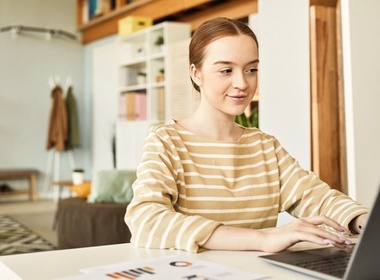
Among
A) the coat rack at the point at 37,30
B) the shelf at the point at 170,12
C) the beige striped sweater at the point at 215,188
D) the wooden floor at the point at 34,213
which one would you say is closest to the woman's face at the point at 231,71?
the beige striped sweater at the point at 215,188

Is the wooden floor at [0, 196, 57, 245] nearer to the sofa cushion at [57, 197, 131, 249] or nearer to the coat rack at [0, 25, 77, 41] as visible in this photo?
the sofa cushion at [57, 197, 131, 249]

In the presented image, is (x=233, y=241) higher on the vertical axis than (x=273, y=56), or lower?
lower

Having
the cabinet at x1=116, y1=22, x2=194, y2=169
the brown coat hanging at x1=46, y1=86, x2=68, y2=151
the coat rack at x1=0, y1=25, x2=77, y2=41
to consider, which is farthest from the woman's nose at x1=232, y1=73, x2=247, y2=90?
the coat rack at x1=0, y1=25, x2=77, y2=41

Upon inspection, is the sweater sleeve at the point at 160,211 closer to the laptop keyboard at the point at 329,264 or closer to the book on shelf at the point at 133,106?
the laptop keyboard at the point at 329,264

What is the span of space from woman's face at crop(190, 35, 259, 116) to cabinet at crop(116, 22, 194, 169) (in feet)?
15.6

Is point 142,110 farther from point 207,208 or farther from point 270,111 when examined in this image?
point 207,208

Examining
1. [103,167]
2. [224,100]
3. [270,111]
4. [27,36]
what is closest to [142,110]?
[103,167]

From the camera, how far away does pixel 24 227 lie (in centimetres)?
619

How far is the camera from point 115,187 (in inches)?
179

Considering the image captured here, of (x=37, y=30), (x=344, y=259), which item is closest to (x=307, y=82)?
(x=344, y=259)

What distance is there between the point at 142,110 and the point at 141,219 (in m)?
Answer: 6.27

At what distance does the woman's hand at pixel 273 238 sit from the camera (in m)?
1.07

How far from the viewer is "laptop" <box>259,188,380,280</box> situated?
810mm

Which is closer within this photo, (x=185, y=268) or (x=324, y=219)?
(x=185, y=268)
